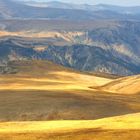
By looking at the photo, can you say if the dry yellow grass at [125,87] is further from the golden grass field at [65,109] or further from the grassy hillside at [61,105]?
the grassy hillside at [61,105]

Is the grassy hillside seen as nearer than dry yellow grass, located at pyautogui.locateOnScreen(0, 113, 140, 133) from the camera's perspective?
No

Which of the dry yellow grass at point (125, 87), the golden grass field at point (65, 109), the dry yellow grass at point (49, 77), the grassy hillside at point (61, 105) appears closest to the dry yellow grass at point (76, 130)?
the golden grass field at point (65, 109)

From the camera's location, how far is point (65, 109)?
9394 cm

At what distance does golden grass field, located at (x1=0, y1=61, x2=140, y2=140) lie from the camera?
49281mm

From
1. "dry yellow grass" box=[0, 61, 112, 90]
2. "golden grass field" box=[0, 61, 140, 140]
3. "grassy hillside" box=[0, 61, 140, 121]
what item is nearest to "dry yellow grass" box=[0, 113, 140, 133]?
"golden grass field" box=[0, 61, 140, 140]

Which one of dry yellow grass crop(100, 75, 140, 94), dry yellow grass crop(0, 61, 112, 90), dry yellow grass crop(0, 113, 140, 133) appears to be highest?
dry yellow grass crop(0, 113, 140, 133)

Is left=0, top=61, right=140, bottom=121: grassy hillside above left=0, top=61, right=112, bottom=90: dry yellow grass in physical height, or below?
above

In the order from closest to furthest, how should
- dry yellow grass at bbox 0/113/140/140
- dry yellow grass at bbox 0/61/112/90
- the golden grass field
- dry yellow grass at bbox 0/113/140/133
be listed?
dry yellow grass at bbox 0/113/140/140
the golden grass field
dry yellow grass at bbox 0/113/140/133
dry yellow grass at bbox 0/61/112/90

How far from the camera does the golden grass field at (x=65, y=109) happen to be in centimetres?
4928

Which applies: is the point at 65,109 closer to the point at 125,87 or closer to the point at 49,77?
the point at 125,87

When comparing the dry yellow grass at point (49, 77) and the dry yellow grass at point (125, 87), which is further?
the dry yellow grass at point (49, 77)

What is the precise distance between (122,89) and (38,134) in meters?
86.6

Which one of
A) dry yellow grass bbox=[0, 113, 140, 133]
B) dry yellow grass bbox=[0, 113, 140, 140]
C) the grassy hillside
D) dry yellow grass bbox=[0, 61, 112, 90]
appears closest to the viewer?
dry yellow grass bbox=[0, 113, 140, 140]

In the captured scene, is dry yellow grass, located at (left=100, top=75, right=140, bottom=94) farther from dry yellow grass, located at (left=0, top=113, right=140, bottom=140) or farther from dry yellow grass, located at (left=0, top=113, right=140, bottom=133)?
dry yellow grass, located at (left=0, top=113, right=140, bottom=140)
